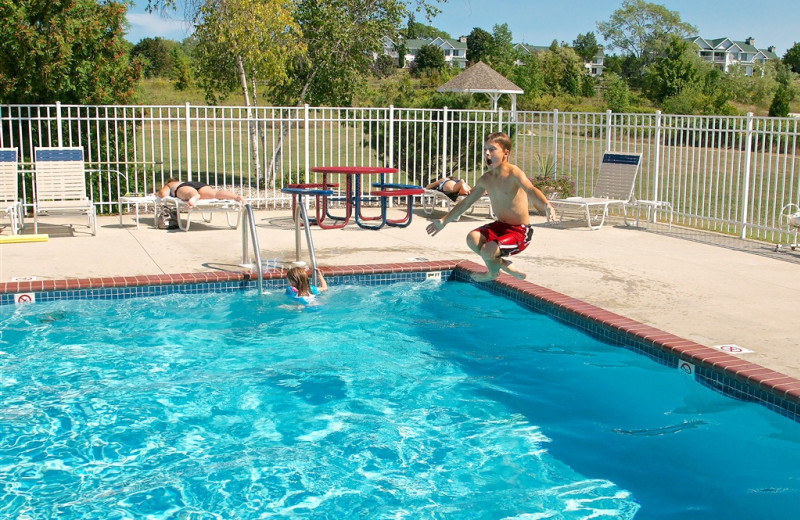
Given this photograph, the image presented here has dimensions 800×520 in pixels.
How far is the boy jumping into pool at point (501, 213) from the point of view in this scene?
21.9 feet

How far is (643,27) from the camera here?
309ft

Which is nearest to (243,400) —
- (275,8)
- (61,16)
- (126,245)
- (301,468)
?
(301,468)

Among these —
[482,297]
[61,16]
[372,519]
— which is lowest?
[372,519]

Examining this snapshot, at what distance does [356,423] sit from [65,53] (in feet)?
33.8

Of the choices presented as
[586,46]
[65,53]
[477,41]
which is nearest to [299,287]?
[65,53]

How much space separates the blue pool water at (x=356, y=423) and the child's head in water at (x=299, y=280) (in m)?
0.21

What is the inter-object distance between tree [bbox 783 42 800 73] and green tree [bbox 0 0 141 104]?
105 metres

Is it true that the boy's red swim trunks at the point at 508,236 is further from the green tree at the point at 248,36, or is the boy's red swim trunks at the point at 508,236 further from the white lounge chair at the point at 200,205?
the green tree at the point at 248,36

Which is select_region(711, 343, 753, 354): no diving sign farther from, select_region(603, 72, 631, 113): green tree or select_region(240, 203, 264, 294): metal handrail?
select_region(603, 72, 631, 113): green tree

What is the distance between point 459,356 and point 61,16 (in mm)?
10176

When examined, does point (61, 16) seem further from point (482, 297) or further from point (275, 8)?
point (482, 297)

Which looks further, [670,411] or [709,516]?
[670,411]

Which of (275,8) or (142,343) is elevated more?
(275,8)

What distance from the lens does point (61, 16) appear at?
1363 cm
